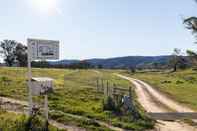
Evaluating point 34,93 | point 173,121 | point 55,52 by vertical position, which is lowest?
point 173,121

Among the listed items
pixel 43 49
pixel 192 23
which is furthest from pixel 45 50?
pixel 192 23

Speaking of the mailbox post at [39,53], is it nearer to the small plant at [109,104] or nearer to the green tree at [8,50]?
the small plant at [109,104]

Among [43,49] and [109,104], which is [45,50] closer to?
[43,49]

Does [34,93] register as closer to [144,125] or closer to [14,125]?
[14,125]

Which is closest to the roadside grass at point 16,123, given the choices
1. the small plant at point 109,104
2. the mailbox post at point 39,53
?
the mailbox post at point 39,53

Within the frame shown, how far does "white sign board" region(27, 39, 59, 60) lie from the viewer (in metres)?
12.6

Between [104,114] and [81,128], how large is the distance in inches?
147

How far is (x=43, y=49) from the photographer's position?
12750mm

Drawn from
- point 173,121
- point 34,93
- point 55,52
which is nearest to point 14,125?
point 34,93

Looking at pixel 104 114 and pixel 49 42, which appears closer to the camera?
pixel 49 42

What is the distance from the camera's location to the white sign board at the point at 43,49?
41.2 feet

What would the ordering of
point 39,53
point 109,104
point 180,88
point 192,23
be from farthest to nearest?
point 180,88 → point 192,23 → point 109,104 → point 39,53

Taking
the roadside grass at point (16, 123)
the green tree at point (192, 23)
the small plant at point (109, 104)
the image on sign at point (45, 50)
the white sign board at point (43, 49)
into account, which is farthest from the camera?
the green tree at point (192, 23)

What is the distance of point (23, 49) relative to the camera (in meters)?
113
